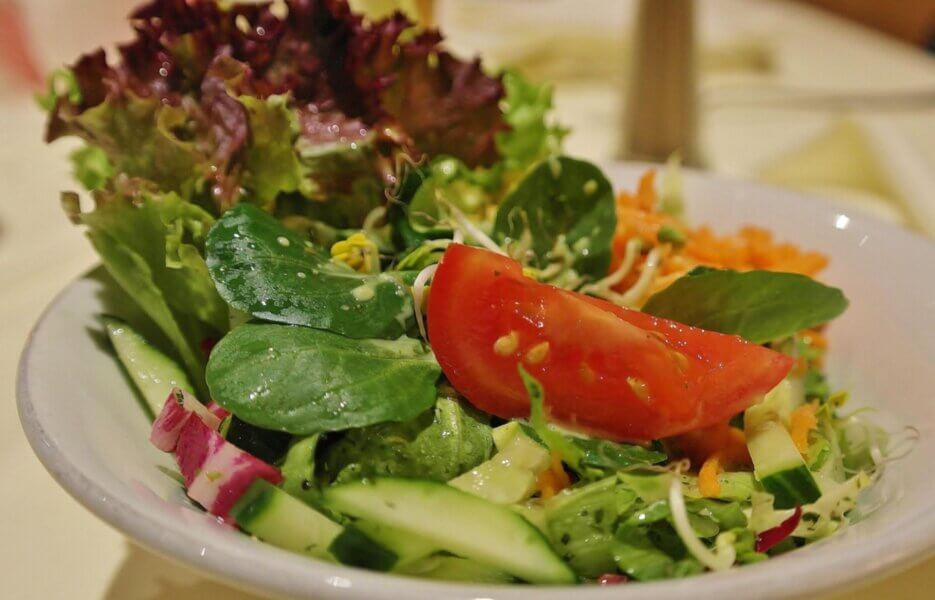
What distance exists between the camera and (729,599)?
0.72 m

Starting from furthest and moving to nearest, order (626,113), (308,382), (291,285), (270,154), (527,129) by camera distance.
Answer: (626,113) → (527,129) → (270,154) → (291,285) → (308,382)

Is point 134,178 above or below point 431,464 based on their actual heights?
above

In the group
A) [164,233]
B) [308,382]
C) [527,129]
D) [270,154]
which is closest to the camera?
[308,382]

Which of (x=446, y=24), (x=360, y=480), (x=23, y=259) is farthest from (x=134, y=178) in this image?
(x=446, y=24)

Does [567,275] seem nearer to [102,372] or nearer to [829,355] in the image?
[829,355]

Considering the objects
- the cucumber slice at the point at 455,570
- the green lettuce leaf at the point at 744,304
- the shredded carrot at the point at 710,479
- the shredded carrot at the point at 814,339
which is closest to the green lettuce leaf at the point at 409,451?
the cucumber slice at the point at 455,570

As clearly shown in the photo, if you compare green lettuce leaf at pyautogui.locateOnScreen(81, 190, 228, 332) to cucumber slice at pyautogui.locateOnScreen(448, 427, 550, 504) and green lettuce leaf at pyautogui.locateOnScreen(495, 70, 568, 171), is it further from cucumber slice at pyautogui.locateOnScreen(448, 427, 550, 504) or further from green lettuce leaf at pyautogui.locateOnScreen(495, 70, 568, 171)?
green lettuce leaf at pyautogui.locateOnScreen(495, 70, 568, 171)

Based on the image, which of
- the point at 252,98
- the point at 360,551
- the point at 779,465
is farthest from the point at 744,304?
the point at 252,98

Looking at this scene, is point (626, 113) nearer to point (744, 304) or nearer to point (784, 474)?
point (744, 304)

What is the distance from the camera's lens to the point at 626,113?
2.68 meters

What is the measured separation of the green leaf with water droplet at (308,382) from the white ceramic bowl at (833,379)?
0.48 ft

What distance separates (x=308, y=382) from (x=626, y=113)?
1.98 meters

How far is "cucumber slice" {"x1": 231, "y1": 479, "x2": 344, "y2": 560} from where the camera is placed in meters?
0.88

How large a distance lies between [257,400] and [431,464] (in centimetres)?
22
